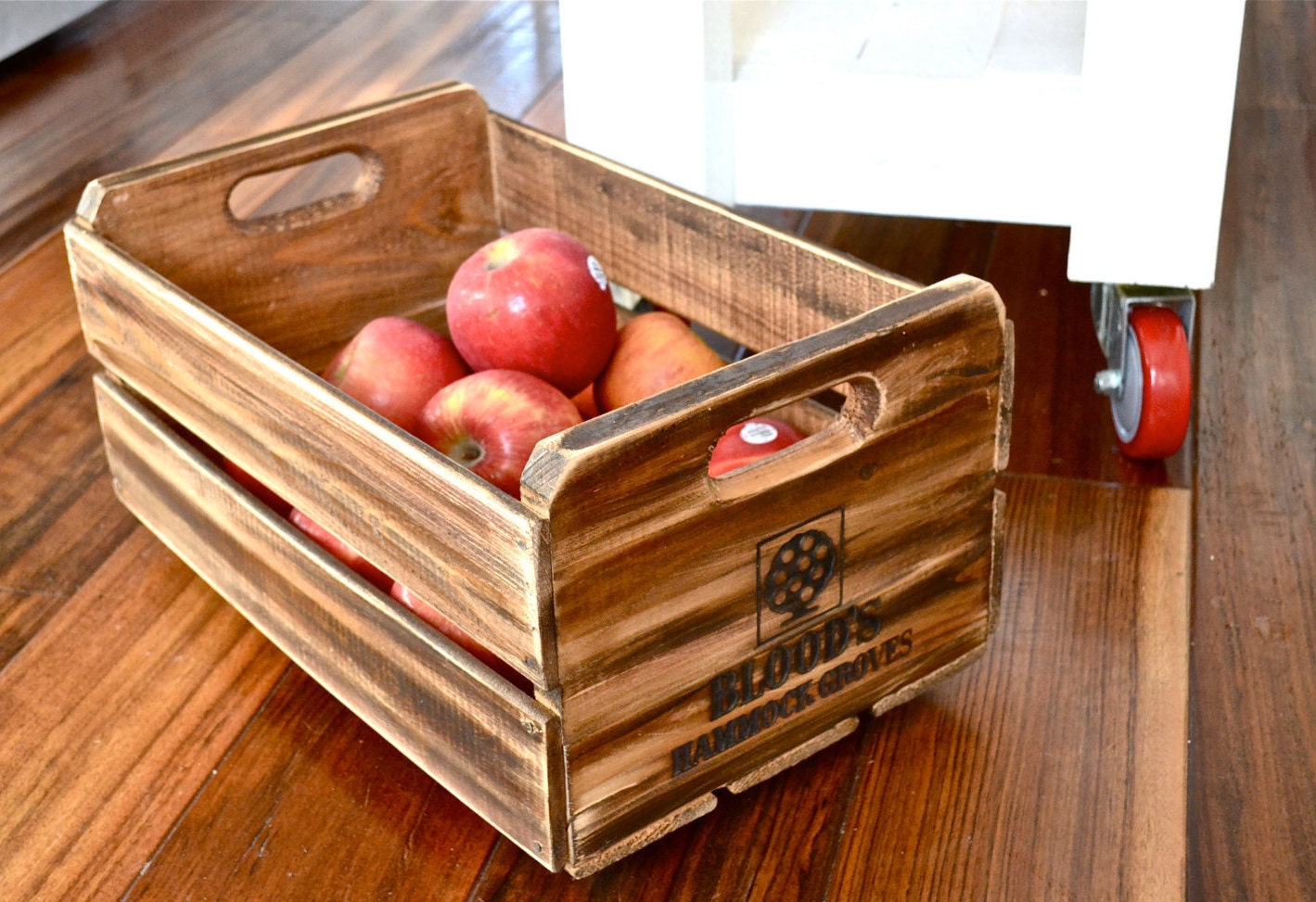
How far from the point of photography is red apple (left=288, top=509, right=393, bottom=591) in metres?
0.84

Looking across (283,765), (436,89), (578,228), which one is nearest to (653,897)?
(283,765)

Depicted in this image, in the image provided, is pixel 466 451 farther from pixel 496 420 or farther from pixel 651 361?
pixel 651 361

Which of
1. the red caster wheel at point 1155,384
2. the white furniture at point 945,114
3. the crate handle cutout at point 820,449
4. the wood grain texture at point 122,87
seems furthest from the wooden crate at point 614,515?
the wood grain texture at point 122,87

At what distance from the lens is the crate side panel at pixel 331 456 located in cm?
65

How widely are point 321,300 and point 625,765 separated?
0.50 m

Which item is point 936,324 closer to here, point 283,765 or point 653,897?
point 653,897

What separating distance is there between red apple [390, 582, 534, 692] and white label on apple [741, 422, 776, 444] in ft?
0.61

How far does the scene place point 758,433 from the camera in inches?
33.3

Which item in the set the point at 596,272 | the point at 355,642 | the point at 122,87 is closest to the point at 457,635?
the point at 355,642

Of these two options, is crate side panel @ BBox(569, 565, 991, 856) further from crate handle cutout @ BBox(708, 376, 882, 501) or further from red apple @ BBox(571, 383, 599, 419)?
red apple @ BBox(571, 383, 599, 419)

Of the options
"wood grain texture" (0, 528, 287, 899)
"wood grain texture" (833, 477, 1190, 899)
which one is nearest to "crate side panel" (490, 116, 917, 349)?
"wood grain texture" (833, 477, 1190, 899)

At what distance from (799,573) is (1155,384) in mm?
414

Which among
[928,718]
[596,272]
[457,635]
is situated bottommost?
[928,718]

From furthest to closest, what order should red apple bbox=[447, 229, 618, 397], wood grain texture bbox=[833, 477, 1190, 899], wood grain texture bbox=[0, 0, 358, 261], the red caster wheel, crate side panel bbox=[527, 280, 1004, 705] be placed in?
wood grain texture bbox=[0, 0, 358, 261], the red caster wheel, red apple bbox=[447, 229, 618, 397], wood grain texture bbox=[833, 477, 1190, 899], crate side panel bbox=[527, 280, 1004, 705]
